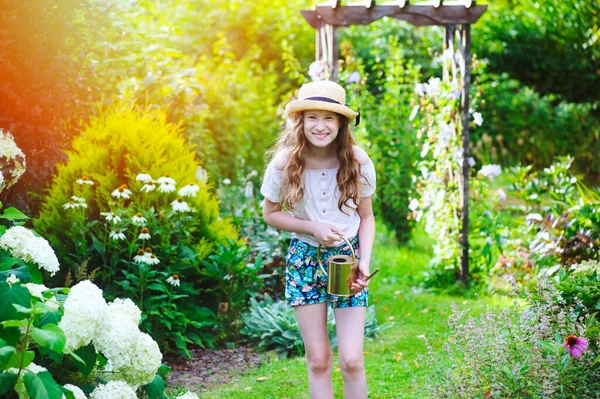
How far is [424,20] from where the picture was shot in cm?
603

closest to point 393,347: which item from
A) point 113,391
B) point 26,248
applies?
point 113,391

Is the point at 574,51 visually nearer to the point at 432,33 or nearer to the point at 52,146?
the point at 432,33

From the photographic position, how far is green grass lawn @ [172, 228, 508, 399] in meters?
4.07

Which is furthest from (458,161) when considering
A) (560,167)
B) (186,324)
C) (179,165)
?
(186,324)

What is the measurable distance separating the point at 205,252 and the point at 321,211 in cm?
164

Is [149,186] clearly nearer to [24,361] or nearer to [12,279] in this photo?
[12,279]

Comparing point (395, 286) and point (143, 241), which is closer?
point (143, 241)

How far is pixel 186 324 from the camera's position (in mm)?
4453

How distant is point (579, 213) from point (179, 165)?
2822 mm

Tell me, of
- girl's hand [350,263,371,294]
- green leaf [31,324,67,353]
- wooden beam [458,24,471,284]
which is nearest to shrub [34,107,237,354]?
girl's hand [350,263,371,294]

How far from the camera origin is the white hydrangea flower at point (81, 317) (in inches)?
96.3

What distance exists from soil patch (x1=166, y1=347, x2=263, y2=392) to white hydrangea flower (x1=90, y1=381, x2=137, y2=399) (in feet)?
4.88

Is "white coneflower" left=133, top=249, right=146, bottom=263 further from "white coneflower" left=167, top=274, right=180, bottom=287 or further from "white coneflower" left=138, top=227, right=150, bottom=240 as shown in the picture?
"white coneflower" left=167, top=274, right=180, bottom=287

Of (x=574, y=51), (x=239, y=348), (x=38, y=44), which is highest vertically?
(x=574, y=51)
